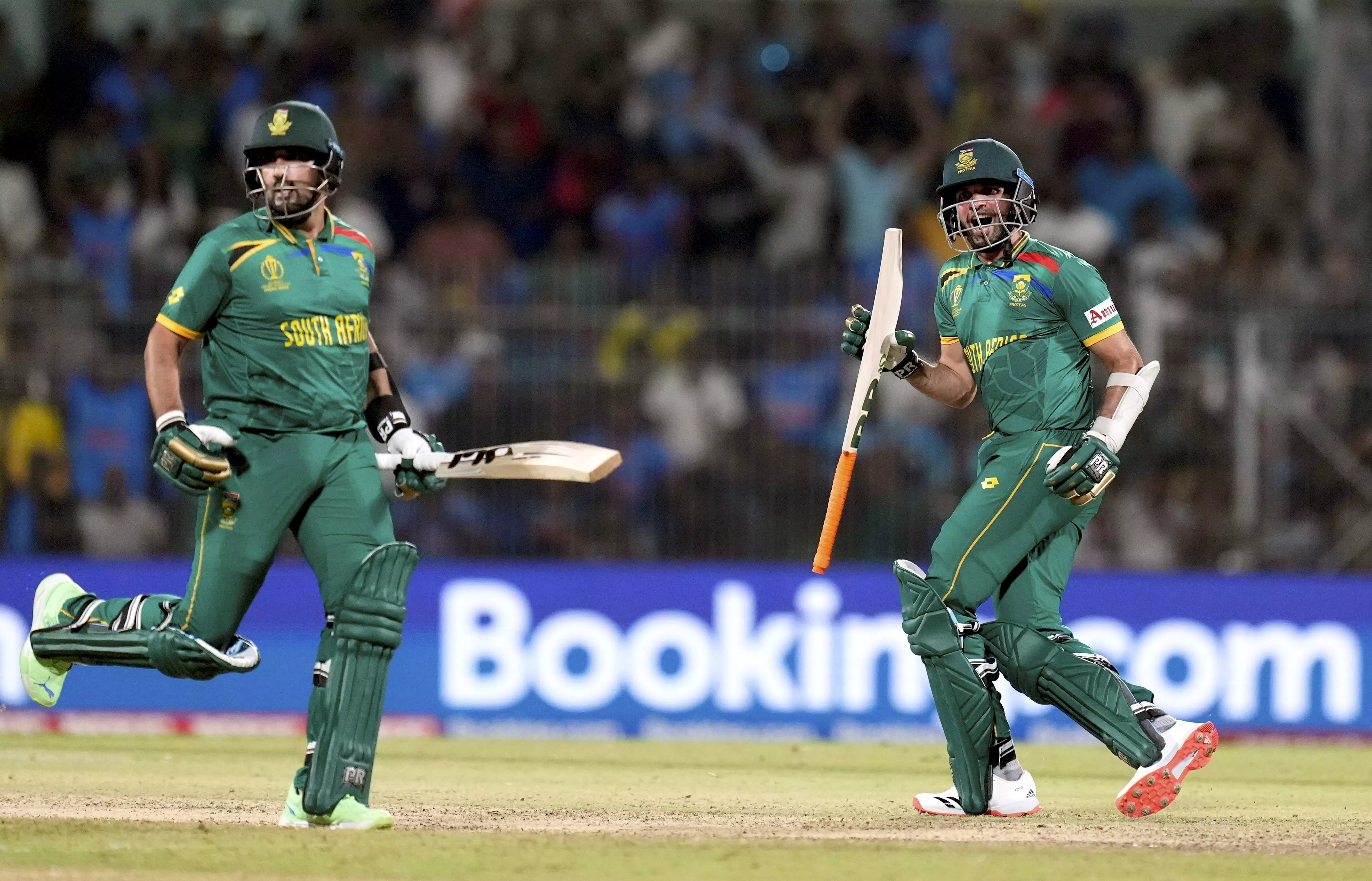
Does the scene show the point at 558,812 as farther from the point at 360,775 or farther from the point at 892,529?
the point at 892,529

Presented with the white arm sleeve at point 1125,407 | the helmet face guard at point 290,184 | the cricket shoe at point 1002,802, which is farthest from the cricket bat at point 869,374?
the helmet face guard at point 290,184

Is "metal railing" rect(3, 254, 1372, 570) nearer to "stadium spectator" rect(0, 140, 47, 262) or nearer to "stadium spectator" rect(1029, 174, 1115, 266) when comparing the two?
"stadium spectator" rect(1029, 174, 1115, 266)

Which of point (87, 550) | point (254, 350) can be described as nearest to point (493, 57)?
point (87, 550)

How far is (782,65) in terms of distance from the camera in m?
16.3

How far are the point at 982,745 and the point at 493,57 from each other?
34.3 ft

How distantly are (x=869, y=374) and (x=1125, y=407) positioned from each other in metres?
0.94

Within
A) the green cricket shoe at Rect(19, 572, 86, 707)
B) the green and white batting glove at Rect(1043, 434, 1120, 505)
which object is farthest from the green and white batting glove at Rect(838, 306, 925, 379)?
the green cricket shoe at Rect(19, 572, 86, 707)

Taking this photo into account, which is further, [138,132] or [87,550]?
[138,132]

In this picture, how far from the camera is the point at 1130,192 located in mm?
15562

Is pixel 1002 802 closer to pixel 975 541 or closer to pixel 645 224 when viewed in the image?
pixel 975 541

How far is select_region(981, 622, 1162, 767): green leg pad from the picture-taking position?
7.17 metres

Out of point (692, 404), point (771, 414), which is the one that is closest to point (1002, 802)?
point (771, 414)

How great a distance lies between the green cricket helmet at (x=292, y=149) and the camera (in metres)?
6.73

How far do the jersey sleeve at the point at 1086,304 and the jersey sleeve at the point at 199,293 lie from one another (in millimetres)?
2967
